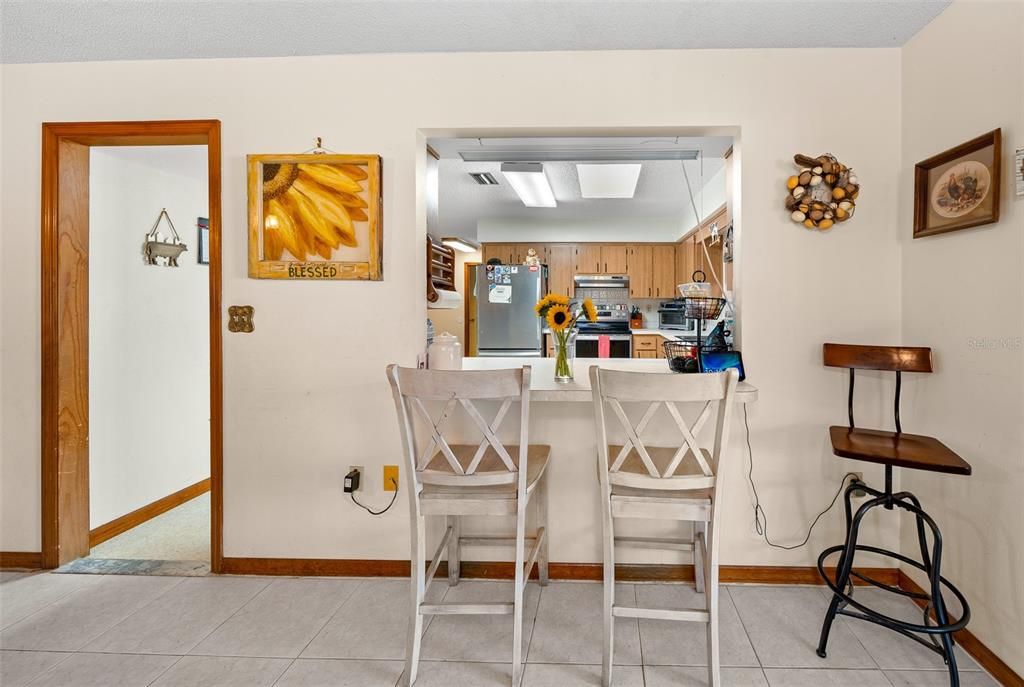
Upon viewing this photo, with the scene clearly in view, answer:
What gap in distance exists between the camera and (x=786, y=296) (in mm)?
2238

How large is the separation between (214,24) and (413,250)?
111 centimetres

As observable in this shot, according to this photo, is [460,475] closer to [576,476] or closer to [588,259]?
[576,476]

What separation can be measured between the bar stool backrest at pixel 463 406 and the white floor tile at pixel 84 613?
4.49ft

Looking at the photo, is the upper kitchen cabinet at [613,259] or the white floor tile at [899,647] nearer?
the white floor tile at [899,647]

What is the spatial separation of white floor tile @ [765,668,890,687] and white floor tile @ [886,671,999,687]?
0.13ft

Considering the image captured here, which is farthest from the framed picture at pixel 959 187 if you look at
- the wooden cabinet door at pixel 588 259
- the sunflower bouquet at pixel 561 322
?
the wooden cabinet door at pixel 588 259

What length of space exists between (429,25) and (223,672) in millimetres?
2358

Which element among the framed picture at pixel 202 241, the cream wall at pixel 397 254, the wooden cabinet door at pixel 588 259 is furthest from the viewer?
the wooden cabinet door at pixel 588 259

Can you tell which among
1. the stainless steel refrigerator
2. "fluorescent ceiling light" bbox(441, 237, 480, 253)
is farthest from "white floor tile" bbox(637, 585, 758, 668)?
"fluorescent ceiling light" bbox(441, 237, 480, 253)

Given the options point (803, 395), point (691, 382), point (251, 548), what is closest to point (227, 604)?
point (251, 548)

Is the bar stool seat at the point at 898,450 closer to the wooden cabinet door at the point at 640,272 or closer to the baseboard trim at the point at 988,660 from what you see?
the baseboard trim at the point at 988,660

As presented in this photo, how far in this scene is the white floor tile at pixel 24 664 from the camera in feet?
5.58

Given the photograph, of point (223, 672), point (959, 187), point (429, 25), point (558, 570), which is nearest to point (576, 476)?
point (558, 570)

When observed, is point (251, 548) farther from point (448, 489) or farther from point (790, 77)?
point (790, 77)
